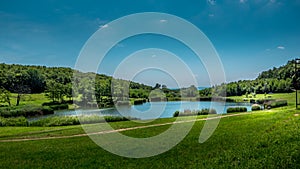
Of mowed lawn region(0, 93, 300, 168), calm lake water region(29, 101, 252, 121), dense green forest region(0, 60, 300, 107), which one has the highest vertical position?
dense green forest region(0, 60, 300, 107)

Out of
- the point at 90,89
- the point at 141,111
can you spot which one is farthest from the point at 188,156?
the point at 90,89

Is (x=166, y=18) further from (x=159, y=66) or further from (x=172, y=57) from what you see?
(x=159, y=66)

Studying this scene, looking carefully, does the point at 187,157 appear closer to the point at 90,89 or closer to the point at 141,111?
the point at 141,111

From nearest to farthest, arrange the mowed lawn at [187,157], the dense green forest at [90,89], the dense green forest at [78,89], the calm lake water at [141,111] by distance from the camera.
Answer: the mowed lawn at [187,157] < the calm lake water at [141,111] < the dense green forest at [90,89] < the dense green forest at [78,89]

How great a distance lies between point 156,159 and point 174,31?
815 cm

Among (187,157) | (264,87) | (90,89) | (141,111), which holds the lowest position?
(141,111)

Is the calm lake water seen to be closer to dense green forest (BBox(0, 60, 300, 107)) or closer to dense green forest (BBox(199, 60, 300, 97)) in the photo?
dense green forest (BBox(0, 60, 300, 107))

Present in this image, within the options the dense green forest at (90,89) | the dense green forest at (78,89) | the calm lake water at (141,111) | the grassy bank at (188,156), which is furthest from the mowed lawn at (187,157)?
the dense green forest at (78,89)

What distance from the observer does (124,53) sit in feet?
54.5

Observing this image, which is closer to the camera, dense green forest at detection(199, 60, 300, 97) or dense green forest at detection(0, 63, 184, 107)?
dense green forest at detection(0, 63, 184, 107)

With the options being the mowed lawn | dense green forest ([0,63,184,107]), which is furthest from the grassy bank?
dense green forest ([0,63,184,107])

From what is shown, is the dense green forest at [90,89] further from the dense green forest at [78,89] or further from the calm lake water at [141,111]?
the calm lake water at [141,111]

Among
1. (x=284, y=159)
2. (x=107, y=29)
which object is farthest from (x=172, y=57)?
(x=284, y=159)

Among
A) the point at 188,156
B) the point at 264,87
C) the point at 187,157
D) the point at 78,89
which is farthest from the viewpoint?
the point at 264,87
